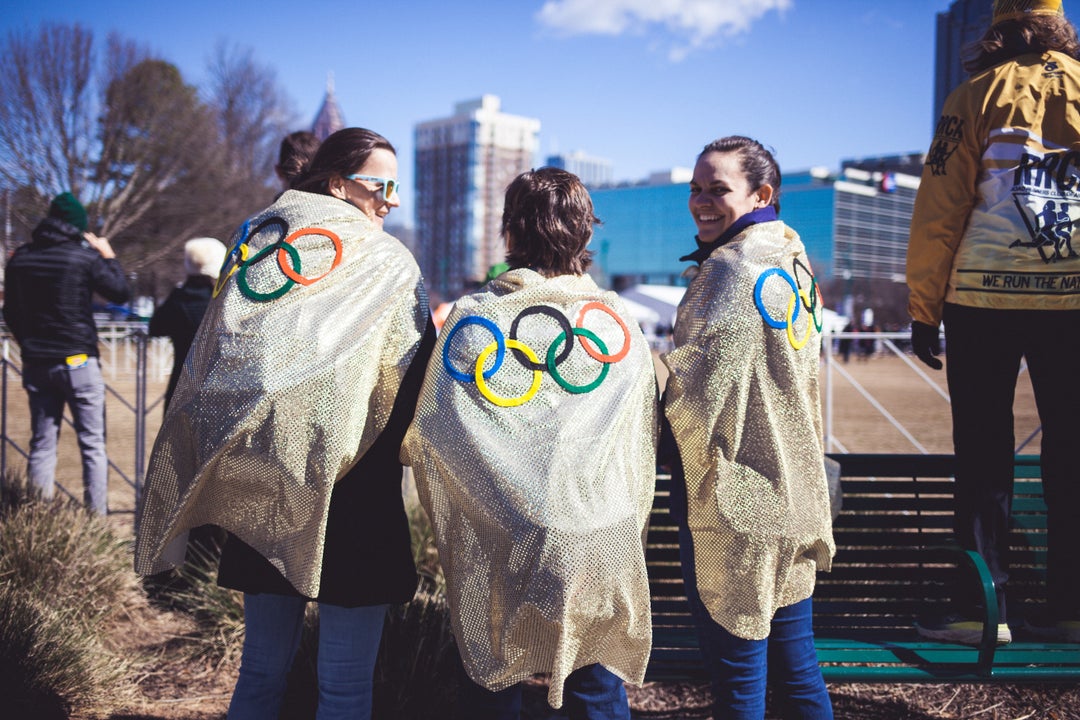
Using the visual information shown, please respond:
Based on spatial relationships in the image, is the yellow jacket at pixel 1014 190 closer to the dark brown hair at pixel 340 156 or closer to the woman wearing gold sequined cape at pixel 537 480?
the woman wearing gold sequined cape at pixel 537 480

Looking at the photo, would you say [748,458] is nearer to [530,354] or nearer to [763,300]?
[763,300]

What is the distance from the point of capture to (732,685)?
2217 mm

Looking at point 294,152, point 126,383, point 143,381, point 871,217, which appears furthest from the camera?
point 871,217

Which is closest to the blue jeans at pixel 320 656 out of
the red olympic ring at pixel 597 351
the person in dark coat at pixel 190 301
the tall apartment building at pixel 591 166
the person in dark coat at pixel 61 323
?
the red olympic ring at pixel 597 351

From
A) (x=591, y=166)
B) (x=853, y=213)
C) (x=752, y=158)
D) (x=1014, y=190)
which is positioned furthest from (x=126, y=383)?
(x=591, y=166)

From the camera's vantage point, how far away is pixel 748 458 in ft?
7.18

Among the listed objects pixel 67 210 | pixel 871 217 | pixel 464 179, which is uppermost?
pixel 464 179

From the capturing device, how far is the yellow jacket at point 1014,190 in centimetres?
259

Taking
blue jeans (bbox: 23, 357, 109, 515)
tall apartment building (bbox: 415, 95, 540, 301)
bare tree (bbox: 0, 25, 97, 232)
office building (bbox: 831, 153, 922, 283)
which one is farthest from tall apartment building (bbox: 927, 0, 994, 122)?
tall apartment building (bbox: 415, 95, 540, 301)

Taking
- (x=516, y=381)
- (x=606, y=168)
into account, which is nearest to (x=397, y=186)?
Result: (x=516, y=381)

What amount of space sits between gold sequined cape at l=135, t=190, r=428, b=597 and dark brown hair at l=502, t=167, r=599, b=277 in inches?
11.3

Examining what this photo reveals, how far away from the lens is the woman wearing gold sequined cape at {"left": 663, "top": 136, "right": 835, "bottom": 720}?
2172 millimetres

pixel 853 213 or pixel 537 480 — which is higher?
pixel 853 213

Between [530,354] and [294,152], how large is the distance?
2103 mm
